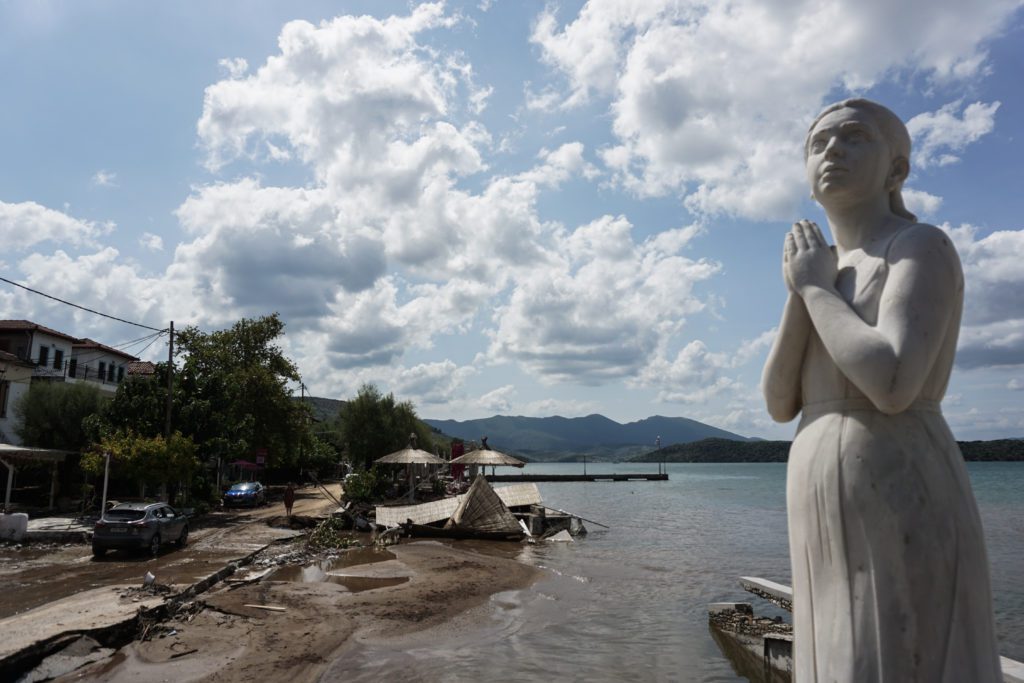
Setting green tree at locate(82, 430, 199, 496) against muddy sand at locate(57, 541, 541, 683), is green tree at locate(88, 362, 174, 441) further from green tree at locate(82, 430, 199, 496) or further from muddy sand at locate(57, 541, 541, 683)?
muddy sand at locate(57, 541, 541, 683)

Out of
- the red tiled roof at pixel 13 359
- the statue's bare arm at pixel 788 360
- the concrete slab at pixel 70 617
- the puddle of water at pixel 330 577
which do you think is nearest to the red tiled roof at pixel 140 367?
the red tiled roof at pixel 13 359

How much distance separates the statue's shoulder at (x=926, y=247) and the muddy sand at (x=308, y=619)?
9.94 m

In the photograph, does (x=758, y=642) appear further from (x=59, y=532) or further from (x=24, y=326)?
(x=24, y=326)

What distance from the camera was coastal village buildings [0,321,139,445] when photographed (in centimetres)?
3409

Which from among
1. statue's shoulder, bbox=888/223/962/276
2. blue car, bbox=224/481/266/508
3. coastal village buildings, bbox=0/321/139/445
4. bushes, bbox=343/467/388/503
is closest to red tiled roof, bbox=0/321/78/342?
coastal village buildings, bbox=0/321/139/445

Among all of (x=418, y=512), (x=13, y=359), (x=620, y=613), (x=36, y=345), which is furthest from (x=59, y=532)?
(x=36, y=345)

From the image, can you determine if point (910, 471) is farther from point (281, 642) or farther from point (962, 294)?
point (281, 642)

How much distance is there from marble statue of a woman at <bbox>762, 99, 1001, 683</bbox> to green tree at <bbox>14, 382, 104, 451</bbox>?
113 ft

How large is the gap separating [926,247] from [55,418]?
3677 cm

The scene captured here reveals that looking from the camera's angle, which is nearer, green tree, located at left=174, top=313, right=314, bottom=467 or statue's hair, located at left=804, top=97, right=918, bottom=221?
statue's hair, located at left=804, top=97, right=918, bottom=221

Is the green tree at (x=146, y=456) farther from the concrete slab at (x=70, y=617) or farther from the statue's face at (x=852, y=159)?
the statue's face at (x=852, y=159)

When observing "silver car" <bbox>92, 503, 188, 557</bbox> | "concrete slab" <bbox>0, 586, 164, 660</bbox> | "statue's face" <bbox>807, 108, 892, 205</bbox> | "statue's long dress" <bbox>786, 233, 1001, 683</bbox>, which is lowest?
"concrete slab" <bbox>0, 586, 164, 660</bbox>

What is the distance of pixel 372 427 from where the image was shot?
5419cm

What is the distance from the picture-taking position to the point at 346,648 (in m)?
11.9
